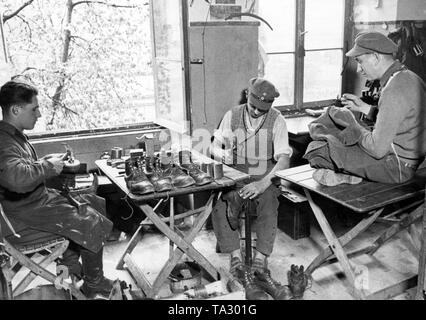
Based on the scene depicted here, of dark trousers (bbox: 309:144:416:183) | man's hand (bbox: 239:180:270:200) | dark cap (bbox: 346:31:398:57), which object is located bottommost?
man's hand (bbox: 239:180:270:200)

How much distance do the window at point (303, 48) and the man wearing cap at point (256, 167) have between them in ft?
5.80

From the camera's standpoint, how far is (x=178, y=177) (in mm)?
3055

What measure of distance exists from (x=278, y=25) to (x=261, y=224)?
110 inches

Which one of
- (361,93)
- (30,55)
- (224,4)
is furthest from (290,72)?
(30,55)

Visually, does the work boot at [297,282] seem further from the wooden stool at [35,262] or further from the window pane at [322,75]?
the window pane at [322,75]

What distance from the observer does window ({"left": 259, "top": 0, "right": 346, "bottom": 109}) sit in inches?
208

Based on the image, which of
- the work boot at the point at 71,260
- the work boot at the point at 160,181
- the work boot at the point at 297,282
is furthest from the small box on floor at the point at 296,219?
the work boot at the point at 71,260

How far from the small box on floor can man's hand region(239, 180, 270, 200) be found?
2.75ft

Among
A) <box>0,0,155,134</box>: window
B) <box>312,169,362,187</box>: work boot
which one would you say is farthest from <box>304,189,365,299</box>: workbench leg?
<box>0,0,155,134</box>: window

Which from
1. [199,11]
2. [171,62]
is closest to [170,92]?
[171,62]

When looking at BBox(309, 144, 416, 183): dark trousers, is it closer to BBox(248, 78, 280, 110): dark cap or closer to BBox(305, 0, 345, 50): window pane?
BBox(248, 78, 280, 110): dark cap

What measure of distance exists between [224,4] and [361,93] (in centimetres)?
223

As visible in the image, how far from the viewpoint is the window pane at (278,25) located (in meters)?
5.18
